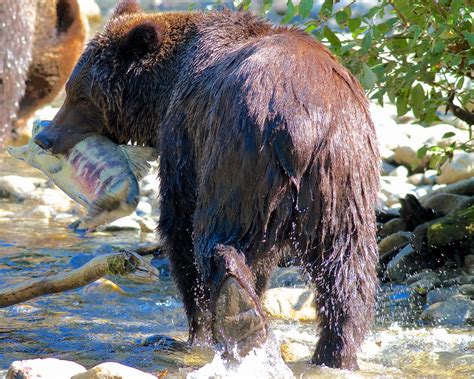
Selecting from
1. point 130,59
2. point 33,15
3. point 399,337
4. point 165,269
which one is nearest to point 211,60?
point 130,59

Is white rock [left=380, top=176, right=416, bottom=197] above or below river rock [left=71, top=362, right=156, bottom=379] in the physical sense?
below

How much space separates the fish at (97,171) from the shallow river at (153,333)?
70cm

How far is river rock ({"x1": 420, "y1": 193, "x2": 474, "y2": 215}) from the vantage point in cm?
735

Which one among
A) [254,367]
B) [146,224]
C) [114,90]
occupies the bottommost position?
[146,224]

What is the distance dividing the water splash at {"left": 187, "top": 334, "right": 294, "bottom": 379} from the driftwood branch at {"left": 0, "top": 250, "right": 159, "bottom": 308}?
0.69 meters

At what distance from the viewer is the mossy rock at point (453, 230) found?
259 inches

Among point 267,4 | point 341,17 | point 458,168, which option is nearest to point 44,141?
point 267,4

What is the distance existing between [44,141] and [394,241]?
2865mm

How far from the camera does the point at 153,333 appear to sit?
554 cm

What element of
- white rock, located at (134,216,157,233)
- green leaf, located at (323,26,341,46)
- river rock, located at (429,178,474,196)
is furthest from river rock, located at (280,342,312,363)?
white rock, located at (134,216,157,233)

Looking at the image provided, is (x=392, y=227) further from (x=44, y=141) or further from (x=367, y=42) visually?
(x=44, y=141)

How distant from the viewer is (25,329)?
543 centimetres

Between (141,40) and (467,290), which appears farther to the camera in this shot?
(467,290)

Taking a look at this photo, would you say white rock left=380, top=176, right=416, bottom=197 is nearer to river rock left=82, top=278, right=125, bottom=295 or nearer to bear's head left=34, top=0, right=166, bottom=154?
river rock left=82, top=278, right=125, bottom=295
